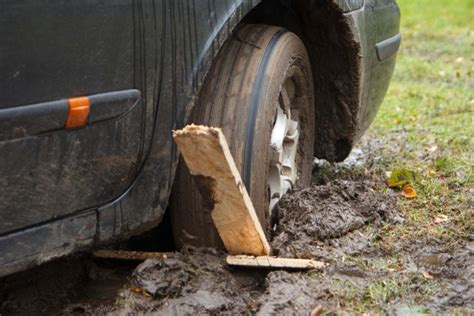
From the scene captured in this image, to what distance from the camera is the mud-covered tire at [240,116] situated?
111 inches

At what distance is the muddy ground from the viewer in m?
2.57

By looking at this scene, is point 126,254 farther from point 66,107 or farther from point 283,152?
point 283,152

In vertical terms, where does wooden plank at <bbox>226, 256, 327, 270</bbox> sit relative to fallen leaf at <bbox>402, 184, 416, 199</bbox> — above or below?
above

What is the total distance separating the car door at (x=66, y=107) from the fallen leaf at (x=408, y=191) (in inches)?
66.1

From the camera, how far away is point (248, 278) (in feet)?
9.13

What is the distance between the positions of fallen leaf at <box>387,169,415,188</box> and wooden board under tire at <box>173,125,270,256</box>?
1.32m

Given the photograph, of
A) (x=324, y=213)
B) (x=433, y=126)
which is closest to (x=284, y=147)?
(x=324, y=213)

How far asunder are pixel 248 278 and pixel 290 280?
18 cm

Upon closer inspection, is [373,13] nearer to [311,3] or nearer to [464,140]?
[311,3]

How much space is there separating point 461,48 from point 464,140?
590 centimetres

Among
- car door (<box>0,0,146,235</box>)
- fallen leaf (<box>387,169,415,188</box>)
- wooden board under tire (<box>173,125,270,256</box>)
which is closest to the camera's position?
car door (<box>0,0,146,235</box>)

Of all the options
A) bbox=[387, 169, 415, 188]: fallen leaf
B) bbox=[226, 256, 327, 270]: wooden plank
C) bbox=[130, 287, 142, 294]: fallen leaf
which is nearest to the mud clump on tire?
bbox=[226, 256, 327, 270]: wooden plank

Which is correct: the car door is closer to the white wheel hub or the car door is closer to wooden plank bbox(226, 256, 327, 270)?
wooden plank bbox(226, 256, 327, 270)

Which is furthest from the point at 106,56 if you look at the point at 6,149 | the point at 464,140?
the point at 464,140
